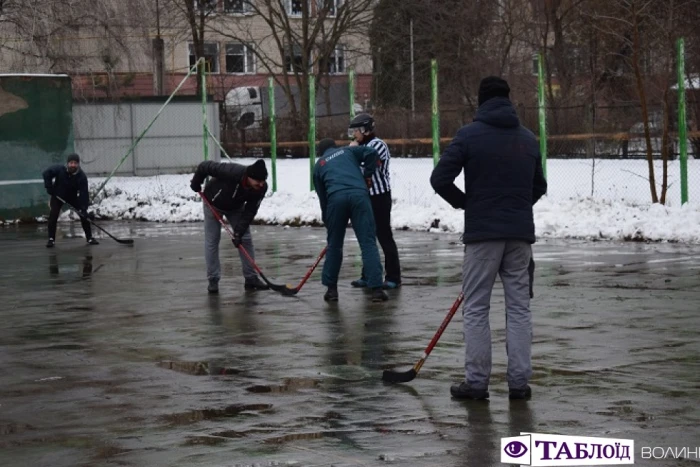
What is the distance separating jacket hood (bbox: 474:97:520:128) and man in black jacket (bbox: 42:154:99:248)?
13.5 meters

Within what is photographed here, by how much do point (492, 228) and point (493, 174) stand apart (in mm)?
327

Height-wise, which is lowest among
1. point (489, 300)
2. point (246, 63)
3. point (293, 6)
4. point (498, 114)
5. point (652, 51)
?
point (489, 300)

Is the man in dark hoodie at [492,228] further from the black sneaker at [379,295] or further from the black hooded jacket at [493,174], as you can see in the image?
the black sneaker at [379,295]

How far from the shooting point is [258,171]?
12.9m

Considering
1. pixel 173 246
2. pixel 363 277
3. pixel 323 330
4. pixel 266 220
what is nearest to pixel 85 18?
pixel 266 220

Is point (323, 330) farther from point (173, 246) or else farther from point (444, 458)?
point (173, 246)

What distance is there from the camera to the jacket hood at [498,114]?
770 cm

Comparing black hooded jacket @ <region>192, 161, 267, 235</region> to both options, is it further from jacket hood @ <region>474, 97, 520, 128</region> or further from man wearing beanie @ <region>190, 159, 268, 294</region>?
jacket hood @ <region>474, 97, 520, 128</region>

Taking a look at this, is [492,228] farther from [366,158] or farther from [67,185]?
[67,185]

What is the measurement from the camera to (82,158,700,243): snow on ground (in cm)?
1803

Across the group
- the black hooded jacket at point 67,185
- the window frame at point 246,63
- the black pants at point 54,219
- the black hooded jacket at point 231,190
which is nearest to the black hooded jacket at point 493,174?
the black hooded jacket at point 231,190

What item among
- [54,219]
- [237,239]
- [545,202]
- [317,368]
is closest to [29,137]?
[54,219]

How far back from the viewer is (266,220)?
76.4 ft

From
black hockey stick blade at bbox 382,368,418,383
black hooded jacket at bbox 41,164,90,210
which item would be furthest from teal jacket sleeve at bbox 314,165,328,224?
black hooded jacket at bbox 41,164,90,210
